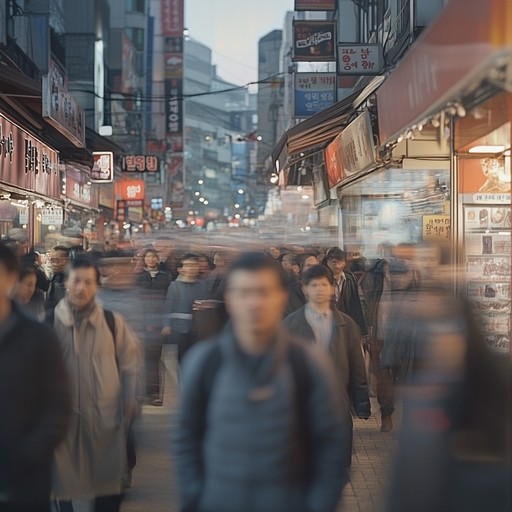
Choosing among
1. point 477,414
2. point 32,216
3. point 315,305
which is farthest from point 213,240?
point 477,414

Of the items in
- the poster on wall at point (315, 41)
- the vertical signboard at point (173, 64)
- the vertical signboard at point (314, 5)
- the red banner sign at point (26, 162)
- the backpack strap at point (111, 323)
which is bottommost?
the backpack strap at point (111, 323)

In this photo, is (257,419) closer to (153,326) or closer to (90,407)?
(90,407)

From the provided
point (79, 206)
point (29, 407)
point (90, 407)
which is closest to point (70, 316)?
point (90, 407)

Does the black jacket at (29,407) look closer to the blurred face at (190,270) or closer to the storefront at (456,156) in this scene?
the storefront at (456,156)

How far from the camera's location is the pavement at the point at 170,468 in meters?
7.22

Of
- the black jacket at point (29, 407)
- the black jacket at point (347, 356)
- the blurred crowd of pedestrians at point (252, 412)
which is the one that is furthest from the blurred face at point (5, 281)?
the black jacket at point (347, 356)

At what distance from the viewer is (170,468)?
8.25 meters

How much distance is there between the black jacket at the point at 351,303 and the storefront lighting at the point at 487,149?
1.96 m

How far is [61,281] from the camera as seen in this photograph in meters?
10.3

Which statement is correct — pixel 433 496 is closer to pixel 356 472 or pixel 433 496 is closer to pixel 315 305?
pixel 315 305

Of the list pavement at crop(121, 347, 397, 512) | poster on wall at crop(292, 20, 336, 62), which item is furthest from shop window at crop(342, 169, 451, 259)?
poster on wall at crop(292, 20, 336, 62)

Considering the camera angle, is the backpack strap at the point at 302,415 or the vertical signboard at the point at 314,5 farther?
the vertical signboard at the point at 314,5

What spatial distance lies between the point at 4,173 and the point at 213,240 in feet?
13.0

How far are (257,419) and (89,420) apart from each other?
7.59 ft
